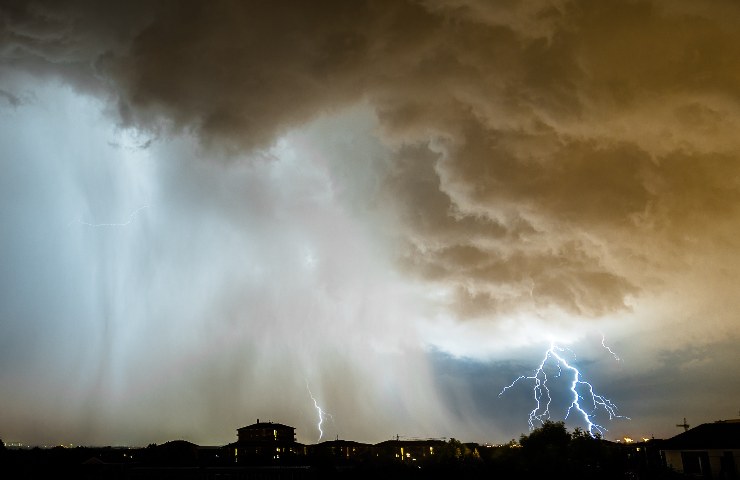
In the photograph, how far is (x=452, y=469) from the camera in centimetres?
4847

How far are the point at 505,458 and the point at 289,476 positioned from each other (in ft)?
70.9

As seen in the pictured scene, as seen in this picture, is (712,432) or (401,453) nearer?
(712,432)

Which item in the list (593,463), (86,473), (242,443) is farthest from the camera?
(242,443)

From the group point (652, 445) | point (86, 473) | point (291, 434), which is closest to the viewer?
point (652, 445)

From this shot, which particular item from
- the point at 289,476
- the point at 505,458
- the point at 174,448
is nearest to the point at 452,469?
the point at 505,458

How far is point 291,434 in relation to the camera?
263 ft

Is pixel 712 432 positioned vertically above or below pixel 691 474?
above

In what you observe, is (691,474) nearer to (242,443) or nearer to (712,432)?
(712,432)

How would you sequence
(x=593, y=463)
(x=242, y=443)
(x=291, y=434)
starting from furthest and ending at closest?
(x=291, y=434)
(x=242, y=443)
(x=593, y=463)

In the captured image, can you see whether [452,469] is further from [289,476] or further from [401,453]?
[401,453]

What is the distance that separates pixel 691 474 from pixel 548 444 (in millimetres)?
11795

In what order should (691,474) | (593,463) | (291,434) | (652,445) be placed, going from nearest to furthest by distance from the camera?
(691,474)
(593,463)
(652,445)
(291,434)

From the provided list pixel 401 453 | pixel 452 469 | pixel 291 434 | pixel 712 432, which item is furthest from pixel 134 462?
pixel 712 432

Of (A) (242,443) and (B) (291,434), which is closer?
(A) (242,443)
